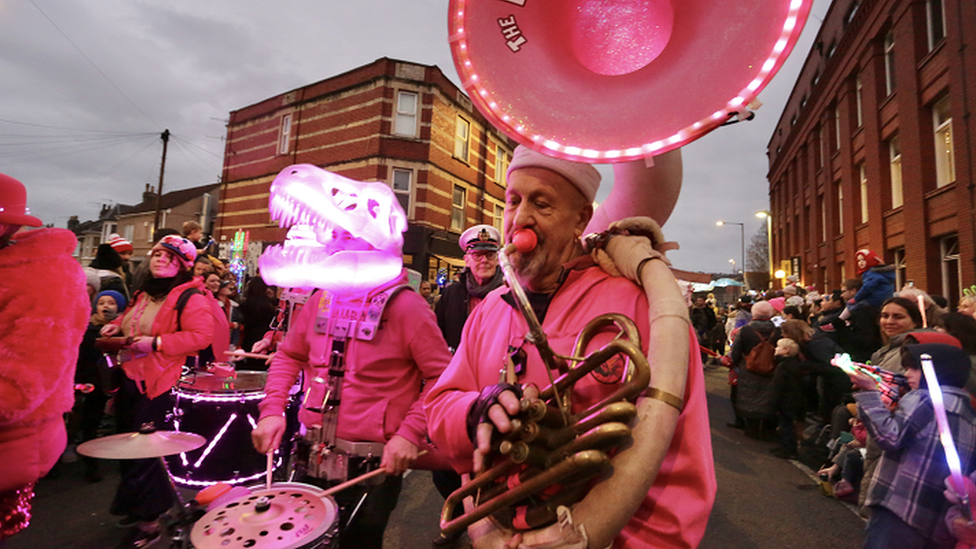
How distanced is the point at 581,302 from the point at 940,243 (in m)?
14.1

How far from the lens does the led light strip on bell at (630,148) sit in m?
0.99

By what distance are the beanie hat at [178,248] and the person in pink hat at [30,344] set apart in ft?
4.69

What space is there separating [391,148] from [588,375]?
17661 mm

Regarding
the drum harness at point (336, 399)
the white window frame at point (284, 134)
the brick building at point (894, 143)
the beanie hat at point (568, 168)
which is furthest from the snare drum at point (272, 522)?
the white window frame at point (284, 134)

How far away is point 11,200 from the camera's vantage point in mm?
2053

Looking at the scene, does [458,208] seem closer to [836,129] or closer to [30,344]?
[836,129]

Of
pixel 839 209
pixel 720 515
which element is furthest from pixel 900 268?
Result: pixel 720 515

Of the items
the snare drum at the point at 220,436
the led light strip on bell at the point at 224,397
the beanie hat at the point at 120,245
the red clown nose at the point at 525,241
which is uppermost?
the beanie hat at the point at 120,245

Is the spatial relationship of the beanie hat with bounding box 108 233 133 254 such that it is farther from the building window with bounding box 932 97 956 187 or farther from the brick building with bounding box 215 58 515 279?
the building window with bounding box 932 97 956 187

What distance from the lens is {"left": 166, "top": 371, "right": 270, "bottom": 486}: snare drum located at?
9.72 feet

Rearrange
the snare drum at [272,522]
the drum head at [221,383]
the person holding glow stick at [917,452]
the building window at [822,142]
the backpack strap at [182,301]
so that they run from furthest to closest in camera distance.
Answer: the building window at [822,142], the backpack strap at [182,301], the drum head at [221,383], the person holding glow stick at [917,452], the snare drum at [272,522]

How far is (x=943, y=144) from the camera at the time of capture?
1092cm

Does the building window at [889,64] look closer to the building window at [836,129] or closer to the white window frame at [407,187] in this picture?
the building window at [836,129]

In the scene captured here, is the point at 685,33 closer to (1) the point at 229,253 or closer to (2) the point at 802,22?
(2) the point at 802,22
